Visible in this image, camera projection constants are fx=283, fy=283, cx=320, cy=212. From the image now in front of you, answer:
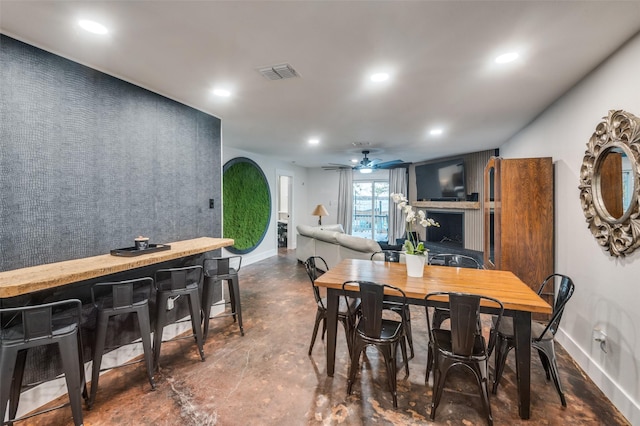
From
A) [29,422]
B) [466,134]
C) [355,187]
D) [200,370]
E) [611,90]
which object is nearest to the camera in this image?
[29,422]

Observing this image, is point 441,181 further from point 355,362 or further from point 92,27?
point 92,27

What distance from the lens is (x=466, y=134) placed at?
14.8 ft

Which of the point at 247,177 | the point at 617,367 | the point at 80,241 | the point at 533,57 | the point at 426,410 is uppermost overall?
the point at 533,57

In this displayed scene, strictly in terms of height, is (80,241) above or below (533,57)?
below

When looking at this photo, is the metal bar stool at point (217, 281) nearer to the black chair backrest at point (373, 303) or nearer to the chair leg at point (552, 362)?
the black chair backrest at point (373, 303)

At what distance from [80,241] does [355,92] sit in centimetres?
273

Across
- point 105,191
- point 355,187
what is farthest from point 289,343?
point 355,187

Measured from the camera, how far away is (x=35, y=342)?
157 cm

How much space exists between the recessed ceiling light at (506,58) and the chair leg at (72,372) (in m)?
3.44

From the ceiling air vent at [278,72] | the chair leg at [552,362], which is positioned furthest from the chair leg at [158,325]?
the chair leg at [552,362]

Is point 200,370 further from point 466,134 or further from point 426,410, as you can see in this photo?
point 466,134

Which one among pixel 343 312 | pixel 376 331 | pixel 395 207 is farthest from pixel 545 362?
pixel 395 207

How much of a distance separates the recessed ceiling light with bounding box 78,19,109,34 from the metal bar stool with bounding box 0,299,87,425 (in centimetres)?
167

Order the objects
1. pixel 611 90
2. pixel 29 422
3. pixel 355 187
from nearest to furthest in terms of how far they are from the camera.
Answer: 1. pixel 29 422
2. pixel 611 90
3. pixel 355 187
